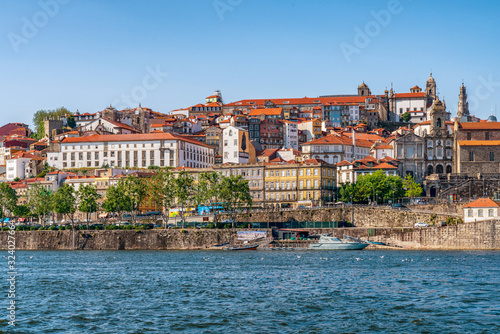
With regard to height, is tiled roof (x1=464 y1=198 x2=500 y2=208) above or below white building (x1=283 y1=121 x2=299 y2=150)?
below

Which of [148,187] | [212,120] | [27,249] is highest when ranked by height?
[212,120]

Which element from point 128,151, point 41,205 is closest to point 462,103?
point 128,151

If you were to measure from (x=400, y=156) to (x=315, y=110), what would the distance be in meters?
68.7

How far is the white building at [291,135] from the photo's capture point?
6462 inches

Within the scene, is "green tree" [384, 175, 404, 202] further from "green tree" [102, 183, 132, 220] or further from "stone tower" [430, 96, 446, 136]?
"green tree" [102, 183, 132, 220]

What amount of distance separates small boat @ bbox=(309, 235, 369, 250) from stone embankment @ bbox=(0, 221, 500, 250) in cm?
269

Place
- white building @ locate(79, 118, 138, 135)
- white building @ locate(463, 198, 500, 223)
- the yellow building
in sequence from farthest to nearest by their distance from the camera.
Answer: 1. white building @ locate(79, 118, 138, 135)
2. the yellow building
3. white building @ locate(463, 198, 500, 223)

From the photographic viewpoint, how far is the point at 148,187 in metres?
108

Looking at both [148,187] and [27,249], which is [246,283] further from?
[148,187]

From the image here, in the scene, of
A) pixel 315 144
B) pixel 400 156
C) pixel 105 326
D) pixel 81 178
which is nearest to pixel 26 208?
pixel 81 178

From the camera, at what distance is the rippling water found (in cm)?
3334

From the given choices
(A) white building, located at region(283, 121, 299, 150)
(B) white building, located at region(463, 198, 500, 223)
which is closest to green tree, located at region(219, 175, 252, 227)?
(B) white building, located at region(463, 198, 500, 223)

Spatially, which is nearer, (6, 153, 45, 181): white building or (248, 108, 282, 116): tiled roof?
(6, 153, 45, 181): white building

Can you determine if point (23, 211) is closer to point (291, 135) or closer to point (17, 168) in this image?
point (17, 168)
